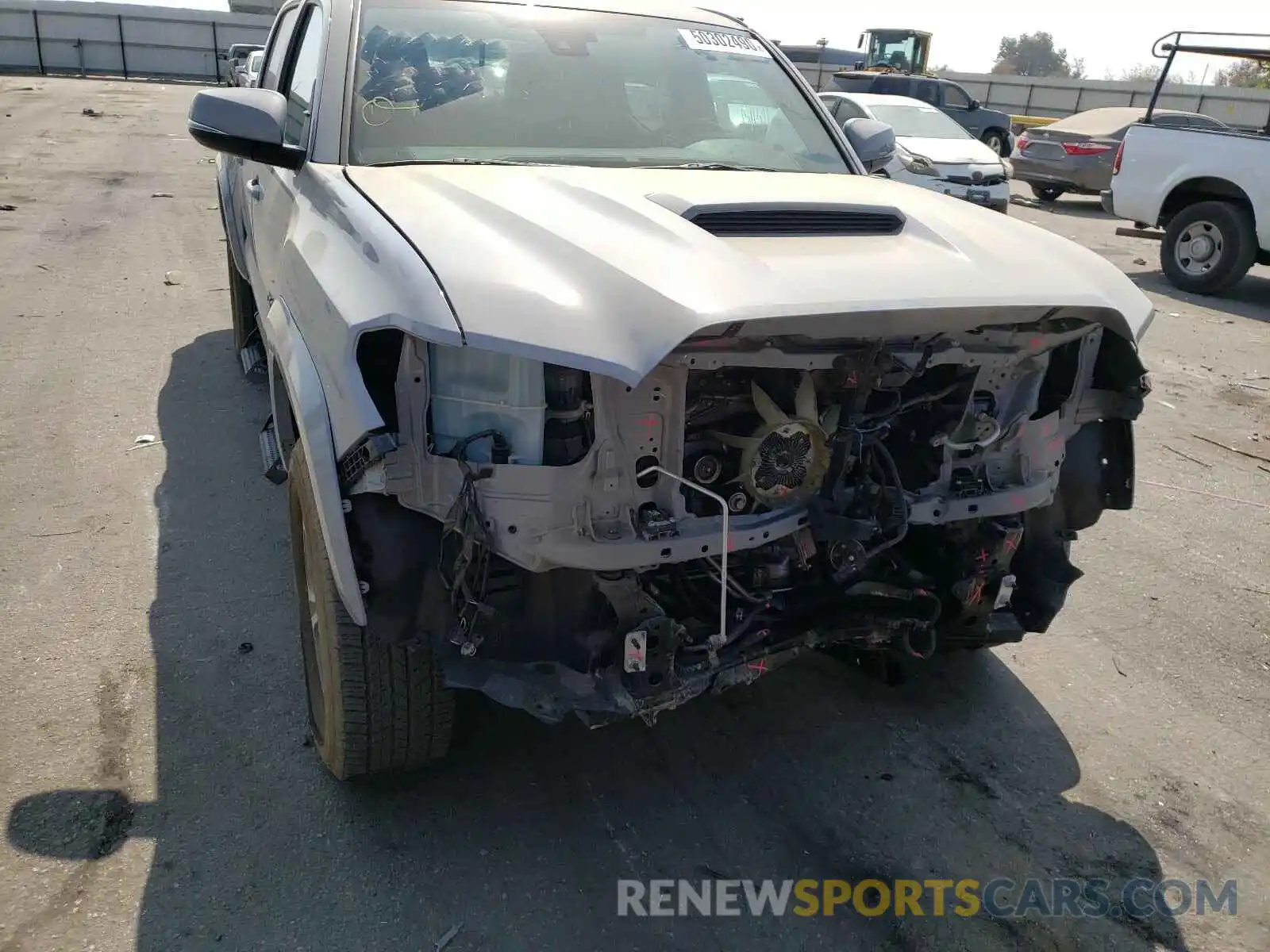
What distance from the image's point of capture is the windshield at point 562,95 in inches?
125

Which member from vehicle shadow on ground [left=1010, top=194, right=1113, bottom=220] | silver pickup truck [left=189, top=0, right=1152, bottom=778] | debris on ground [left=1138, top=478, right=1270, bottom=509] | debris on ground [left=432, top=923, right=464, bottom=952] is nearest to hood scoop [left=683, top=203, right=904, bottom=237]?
silver pickup truck [left=189, top=0, right=1152, bottom=778]

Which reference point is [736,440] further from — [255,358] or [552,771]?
[255,358]

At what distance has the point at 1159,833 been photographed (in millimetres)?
2859

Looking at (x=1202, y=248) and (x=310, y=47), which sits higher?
(x=310, y=47)

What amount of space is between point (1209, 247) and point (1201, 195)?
0.55m

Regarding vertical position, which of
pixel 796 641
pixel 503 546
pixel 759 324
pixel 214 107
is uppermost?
pixel 214 107

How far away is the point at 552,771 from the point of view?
2.95m

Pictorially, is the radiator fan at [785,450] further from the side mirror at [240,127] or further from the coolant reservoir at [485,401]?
the side mirror at [240,127]

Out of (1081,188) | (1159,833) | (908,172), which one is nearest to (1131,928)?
(1159,833)

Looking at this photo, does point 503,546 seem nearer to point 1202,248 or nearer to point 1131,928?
point 1131,928

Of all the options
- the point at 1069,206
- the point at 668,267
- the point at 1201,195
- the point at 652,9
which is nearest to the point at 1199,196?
the point at 1201,195

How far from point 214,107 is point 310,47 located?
0.98 metres

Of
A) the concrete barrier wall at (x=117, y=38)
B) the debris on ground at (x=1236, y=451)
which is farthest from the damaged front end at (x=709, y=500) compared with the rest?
the concrete barrier wall at (x=117, y=38)

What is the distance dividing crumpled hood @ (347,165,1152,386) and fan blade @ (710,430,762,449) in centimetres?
35
